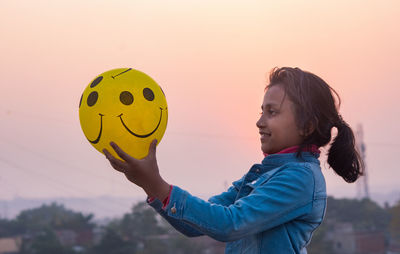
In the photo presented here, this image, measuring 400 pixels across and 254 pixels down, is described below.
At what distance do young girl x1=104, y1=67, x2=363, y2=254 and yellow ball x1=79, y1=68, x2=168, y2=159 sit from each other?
0.10 metres

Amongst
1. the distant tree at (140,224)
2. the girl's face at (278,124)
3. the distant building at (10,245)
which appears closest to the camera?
the girl's face at (278,124)

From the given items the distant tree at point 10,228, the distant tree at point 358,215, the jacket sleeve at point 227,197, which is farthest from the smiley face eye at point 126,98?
the distant tree at point 10,228

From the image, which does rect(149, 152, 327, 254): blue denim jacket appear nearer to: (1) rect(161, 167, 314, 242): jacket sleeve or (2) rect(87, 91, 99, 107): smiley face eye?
(1) rect(161, 167, 314, 242): jacket sleeve

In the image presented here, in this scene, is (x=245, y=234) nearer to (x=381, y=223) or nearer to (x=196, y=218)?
(x=196, y=218)

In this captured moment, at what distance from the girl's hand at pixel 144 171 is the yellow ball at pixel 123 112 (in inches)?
3.3

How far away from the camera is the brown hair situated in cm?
338

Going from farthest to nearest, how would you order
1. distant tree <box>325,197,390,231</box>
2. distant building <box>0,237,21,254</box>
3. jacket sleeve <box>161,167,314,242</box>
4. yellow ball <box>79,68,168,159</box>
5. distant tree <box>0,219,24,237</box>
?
distant tree <box>0,219,24,237</box> → distant tree <box>325,197,390,231</box> → distant building <box>0,237,21,254</box> → yellow ball <box>79,68,168,159</box> → jacket sleeve <box>161,167,314,242</box>

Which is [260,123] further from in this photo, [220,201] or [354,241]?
[354,241]

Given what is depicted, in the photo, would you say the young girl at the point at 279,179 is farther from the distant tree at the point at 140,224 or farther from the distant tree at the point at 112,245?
the distant tree at the point at 140,224

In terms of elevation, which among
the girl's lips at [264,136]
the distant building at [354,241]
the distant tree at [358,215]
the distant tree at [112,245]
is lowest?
the girl's lips at [264,136]

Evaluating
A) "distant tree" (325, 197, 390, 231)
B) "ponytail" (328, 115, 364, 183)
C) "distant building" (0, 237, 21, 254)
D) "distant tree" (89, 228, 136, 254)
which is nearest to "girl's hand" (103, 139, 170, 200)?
"ponytail" (328, 115, 364, 183)

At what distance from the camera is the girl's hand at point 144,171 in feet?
10.1

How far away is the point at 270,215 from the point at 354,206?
90881mm

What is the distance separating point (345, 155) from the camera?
12.0 ft
